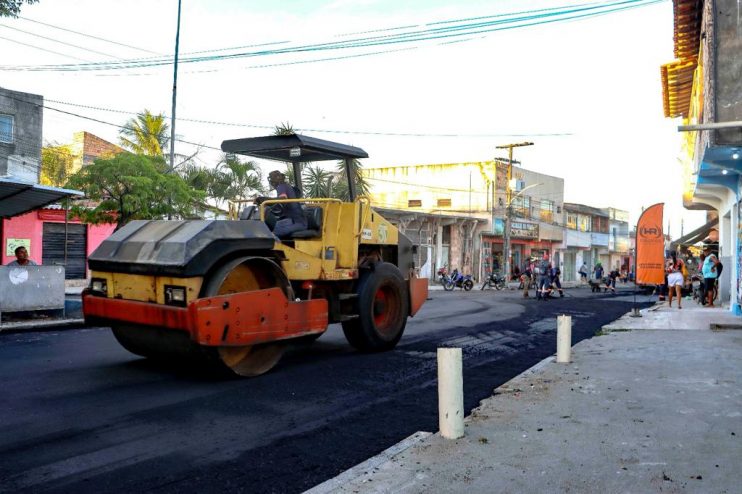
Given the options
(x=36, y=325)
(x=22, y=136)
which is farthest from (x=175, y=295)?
(x=22, y=136)

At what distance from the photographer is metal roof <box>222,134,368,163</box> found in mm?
7918

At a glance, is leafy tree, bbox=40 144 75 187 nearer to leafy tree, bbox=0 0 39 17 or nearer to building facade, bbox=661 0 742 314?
leafy tree, bbox=0 0 39 17

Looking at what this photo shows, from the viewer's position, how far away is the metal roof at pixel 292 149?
26.0 feet

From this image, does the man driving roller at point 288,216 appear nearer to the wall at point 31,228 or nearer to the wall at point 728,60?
the wall at point 728,60

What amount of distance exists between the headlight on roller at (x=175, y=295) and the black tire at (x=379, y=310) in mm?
2765

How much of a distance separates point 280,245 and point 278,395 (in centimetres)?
182

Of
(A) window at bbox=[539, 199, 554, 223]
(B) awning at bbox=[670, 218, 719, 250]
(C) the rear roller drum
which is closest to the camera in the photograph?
(C) the rear roller drum

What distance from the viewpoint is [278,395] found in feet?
20.5

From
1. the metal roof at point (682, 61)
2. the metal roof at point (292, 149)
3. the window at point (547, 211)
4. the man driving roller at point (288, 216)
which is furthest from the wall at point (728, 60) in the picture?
the window at point (547, 211)

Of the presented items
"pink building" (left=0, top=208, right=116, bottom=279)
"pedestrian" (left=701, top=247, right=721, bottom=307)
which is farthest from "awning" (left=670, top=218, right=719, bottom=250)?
"pink building" (left=0, top=208, right=116, bottom=279)

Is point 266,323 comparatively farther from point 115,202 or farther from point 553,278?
point 553,278

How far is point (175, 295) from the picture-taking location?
245 inches

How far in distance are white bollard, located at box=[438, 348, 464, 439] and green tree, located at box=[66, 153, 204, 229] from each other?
10726mm

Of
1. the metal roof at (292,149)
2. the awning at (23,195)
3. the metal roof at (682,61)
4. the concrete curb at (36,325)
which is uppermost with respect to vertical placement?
the metal roof at (682,61)
